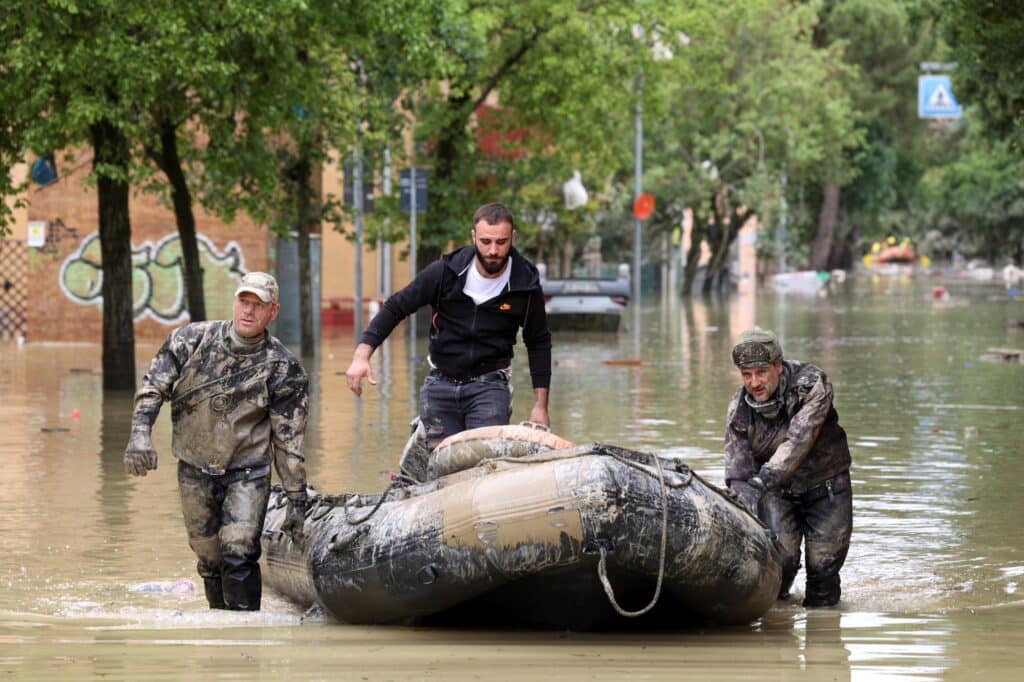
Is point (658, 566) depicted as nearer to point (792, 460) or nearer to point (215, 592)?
point (792, 460)

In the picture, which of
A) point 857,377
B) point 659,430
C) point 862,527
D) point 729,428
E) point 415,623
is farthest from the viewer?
point 857,377

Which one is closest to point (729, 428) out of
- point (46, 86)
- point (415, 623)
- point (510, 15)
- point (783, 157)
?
point (415, 623)

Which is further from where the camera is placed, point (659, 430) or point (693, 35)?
point (693, 35)

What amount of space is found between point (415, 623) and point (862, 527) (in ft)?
14.1

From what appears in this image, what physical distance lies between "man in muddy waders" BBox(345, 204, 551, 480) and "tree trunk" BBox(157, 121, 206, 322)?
1284 cm

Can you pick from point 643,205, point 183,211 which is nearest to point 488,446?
point 183,211

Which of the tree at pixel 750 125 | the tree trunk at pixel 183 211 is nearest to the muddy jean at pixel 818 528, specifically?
the tree trunk at pixel 183 211

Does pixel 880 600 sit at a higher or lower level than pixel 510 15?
lower

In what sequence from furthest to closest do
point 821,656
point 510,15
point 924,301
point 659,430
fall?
point 924,301 < point 510,15 < point 659,430 < point 821,656

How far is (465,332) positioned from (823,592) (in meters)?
2.02

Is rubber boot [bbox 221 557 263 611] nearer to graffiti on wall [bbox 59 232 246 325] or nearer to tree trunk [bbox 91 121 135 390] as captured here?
tree trunk [bbox 91 121 135 390]

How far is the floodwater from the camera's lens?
7625 mm

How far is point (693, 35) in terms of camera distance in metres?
36.0

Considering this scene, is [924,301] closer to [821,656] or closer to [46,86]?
[46,86]
